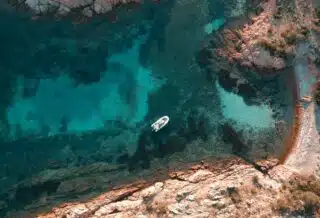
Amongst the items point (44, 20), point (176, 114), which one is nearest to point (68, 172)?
point (176, 114)

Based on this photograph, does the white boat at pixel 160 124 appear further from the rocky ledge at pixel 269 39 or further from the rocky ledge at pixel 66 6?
the rocky ledge at pixel 66 6

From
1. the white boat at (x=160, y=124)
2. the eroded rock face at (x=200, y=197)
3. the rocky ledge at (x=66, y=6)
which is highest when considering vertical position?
the rocky ledge at (x=66, y=6)

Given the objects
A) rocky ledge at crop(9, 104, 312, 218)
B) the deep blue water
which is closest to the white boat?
the deep blue water

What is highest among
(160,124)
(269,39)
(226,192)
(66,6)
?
(66,6)

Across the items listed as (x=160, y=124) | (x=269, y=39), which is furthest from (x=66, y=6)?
(x=269, y=39)

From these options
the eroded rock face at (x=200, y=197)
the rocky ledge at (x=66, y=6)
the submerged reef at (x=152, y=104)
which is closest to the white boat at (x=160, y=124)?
the submerged reef at (x=152, y=104)

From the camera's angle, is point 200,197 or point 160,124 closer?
point 200,197

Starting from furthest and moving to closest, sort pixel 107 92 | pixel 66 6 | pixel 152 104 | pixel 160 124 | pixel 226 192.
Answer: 1. pixel 107 92
2. pixel 152 104
3. pixel 160 124
4. pixel 66 6
5. pixel 226 192

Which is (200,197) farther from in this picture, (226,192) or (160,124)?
(160,124)
